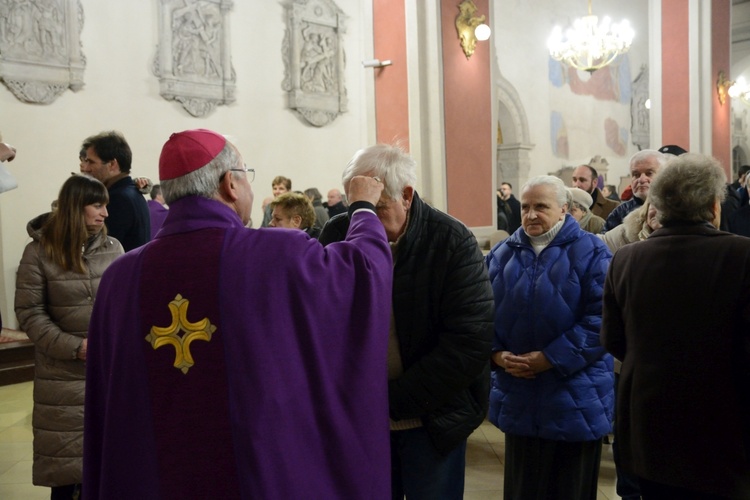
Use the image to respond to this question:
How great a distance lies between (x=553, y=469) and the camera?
2996 mm

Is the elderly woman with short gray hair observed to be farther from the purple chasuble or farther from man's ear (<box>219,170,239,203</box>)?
man's ear (<box>219,170,239,203</box>)

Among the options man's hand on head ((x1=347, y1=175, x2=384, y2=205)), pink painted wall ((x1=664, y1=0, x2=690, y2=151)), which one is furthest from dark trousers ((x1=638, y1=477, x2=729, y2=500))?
pink painted wall ((x1=664, y1=0, x2=690, y2=151))

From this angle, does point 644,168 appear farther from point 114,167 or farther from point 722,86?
point 722,86

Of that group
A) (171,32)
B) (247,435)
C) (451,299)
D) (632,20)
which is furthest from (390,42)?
(632,20)

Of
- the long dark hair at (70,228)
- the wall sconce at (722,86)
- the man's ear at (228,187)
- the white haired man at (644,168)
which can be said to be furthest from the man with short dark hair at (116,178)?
the wall sconce at (722,86)

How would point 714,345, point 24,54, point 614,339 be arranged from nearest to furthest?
point 714,345, point 614,339, point 24,54

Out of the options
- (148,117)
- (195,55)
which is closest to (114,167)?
(148,117)

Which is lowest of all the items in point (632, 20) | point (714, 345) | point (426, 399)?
point (426, 399)

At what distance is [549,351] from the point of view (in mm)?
2928

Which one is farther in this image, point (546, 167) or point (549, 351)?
point (546, 167)

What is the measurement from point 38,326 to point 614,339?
242cm

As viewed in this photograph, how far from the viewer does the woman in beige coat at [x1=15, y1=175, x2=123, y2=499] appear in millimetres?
3303

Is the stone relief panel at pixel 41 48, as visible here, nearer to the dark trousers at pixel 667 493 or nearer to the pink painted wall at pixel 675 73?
the pink painted wall at pixel 675 73

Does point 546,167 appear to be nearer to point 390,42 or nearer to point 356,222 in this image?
point 390,42
